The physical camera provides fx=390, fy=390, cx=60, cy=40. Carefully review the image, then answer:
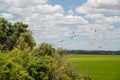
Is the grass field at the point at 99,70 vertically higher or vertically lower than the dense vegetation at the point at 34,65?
lower

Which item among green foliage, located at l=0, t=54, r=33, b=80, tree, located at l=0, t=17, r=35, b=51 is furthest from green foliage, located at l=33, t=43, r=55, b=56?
green foliage, located at l=0, t=54, r=33, b=80

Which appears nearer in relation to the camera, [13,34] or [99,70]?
[13,34]

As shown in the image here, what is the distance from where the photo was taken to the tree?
68.9 m

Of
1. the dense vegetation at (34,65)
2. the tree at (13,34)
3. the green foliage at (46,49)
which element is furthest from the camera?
the tree at (13,34)

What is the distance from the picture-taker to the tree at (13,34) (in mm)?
68944

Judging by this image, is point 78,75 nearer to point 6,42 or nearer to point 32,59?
point 32,59

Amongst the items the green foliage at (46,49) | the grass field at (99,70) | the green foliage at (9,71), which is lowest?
the grass field at (99,70)

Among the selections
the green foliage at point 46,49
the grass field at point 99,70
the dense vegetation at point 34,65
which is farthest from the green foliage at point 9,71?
the green foliage at point 46,49

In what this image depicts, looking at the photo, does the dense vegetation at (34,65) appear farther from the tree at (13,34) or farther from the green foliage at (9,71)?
the tree at (13,34)

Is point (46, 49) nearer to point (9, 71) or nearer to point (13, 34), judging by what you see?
point (13, 34)

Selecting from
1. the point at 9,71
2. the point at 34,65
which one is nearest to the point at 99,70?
the point at 34,65

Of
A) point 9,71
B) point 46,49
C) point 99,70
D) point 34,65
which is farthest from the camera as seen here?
point 99,70

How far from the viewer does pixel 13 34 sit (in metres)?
73.8

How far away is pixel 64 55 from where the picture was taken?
51.0 meters
